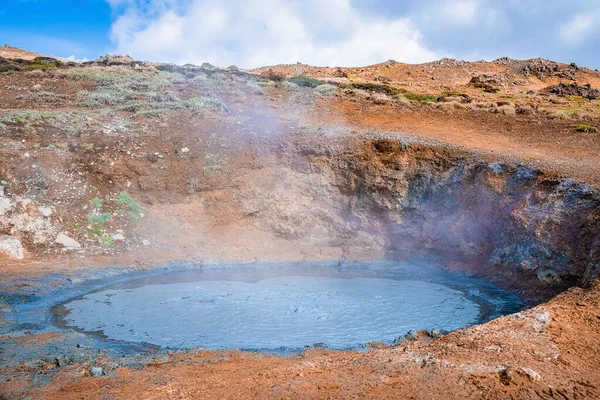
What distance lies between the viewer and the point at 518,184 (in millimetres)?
13109

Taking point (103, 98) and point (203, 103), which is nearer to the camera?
point (203, 103)

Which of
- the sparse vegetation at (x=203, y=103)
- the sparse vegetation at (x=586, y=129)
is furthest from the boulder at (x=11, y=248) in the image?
the sparse vegetation at (x=586, y=129)

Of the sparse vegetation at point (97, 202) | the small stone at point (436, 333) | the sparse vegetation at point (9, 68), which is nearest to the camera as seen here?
the small stone at point (436, 333)

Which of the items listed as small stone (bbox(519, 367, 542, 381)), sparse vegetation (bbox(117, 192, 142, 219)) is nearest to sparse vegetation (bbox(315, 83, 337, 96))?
sparse vegetation (bbox(117, 192, 142, 219))

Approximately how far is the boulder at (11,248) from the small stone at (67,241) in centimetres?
91

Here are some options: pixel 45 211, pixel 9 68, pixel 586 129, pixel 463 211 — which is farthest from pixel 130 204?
pixel 586 129

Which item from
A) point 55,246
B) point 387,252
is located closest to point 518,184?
point 387,252

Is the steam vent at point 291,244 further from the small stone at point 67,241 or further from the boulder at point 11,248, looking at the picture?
the small stone at point 67,241

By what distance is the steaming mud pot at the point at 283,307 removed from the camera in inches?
347

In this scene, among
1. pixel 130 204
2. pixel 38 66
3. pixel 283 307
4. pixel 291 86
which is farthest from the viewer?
pixel 38 66

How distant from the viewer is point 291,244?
1529cm

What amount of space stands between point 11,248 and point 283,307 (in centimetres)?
765

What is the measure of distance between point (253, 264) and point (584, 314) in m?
8.64

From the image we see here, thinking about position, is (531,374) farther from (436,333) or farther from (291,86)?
(291,86)
